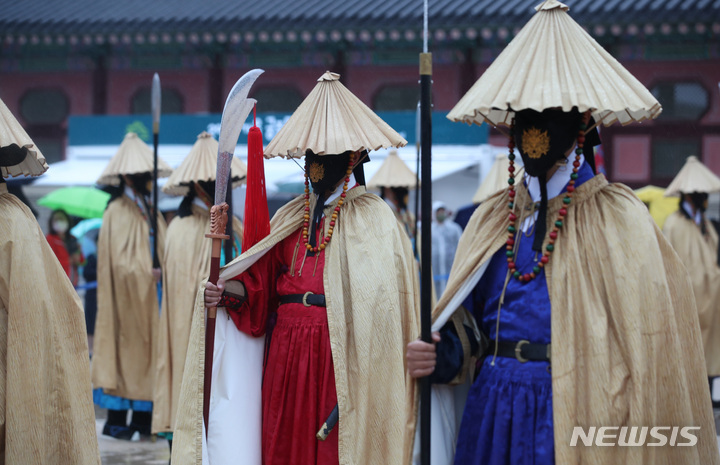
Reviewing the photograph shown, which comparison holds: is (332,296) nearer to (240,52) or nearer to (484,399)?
(484,399)

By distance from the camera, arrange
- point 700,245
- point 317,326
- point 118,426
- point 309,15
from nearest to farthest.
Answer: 1. point 317,326
2. point 118,426
3. point 700,245
4. point 309,15

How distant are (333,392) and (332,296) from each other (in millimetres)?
411

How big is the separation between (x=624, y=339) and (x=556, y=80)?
2.69 feet

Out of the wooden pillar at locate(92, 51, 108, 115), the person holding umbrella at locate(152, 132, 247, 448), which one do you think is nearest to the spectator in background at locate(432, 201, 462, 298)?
the person holding umbrella at locate(152, 132, 247, 448)

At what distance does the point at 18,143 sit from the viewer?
3449 mm

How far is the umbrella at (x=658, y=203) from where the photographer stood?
11961mm

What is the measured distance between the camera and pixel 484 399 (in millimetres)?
3131

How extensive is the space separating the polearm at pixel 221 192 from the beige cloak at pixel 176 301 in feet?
7.55

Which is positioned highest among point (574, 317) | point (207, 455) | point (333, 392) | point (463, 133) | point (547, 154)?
point (463, 133)

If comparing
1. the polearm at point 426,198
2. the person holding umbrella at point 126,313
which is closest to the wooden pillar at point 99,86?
the person holding umbrella at point 126,313

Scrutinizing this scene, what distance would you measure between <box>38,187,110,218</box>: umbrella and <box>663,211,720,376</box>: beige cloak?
6973 millimetres

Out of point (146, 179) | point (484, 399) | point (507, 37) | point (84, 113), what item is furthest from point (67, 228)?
point (484, 399)

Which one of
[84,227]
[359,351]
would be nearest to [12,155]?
[359,351]

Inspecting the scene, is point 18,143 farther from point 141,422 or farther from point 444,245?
point 444,245
